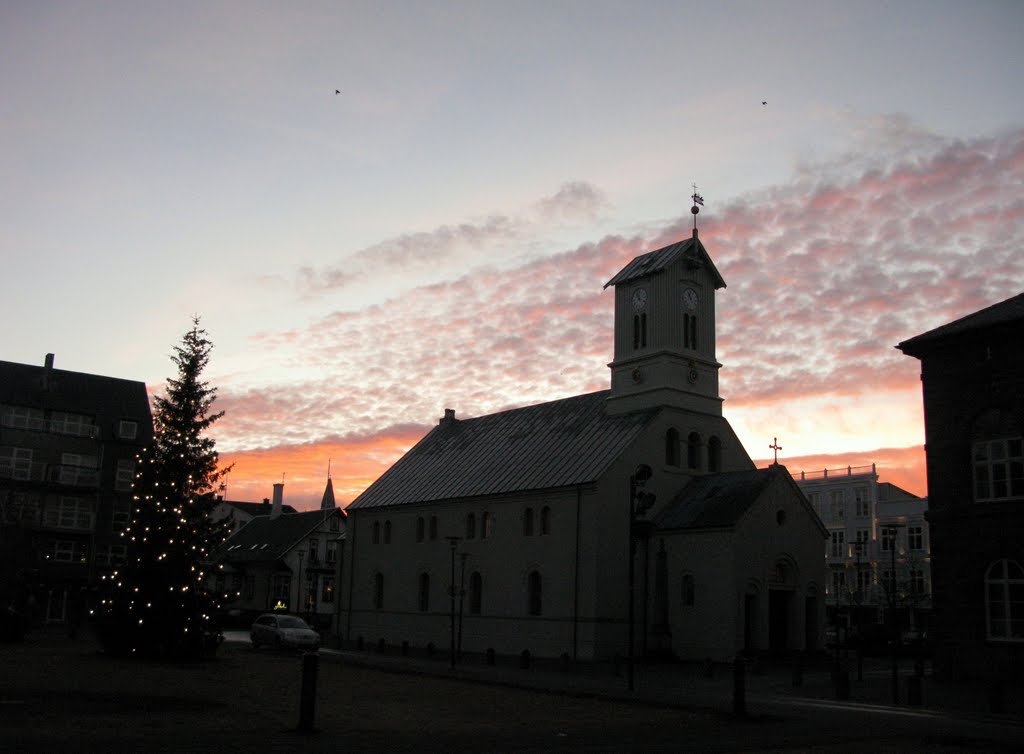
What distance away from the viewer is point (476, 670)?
37.9m

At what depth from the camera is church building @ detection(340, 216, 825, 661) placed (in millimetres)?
44188

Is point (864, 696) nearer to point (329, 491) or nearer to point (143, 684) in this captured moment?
point (143, 684)

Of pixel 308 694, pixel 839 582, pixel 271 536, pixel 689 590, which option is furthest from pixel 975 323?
pixel 271 536

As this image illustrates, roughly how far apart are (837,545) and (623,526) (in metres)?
50.7

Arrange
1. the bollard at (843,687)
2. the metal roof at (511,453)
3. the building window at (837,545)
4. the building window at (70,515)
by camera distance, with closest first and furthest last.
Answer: the bollard at (843,687) → the metal roof at (511,453) → the building window at (70,515) → the building window at (837,545)

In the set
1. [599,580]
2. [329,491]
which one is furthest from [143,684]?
[329,491]

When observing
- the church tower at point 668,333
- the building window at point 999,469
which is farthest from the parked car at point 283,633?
the building window at point 999,469

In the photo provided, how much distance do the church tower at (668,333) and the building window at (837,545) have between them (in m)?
44.4

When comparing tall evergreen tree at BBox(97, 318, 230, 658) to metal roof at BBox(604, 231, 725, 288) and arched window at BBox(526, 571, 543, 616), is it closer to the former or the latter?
arched window at BBox(526, 571, 543, 616)

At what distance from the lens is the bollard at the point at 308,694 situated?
55.5ft

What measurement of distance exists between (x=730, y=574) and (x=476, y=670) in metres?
12.2

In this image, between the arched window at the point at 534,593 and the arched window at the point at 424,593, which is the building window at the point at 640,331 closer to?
the arched window at the point at 534,593

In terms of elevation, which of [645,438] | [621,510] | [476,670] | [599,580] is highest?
[645,438]

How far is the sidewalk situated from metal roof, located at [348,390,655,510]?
31.7 feet
